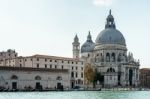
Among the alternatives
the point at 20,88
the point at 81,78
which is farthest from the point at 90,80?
the point at 20,88

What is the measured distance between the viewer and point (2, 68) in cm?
6731

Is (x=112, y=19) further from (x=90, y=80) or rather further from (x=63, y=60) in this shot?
(x=63, y=60)

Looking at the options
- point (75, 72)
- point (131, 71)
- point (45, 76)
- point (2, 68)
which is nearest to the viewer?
point (2, 68)

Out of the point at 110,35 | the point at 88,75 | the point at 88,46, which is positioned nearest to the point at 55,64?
the point at 88,75

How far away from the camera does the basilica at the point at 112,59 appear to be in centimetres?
10531

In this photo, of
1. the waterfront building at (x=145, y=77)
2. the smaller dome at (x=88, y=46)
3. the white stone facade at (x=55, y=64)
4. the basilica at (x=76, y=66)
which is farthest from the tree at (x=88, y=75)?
the waterfront building at (x=145, y=77)

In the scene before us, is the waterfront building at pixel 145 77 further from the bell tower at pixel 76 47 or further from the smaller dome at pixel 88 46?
the bell tower at pixel 76 47

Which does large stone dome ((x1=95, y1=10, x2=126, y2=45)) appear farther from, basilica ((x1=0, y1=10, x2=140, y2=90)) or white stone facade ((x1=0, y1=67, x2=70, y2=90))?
white stone facade ((x1=0, y1=67, x2=70, y2=90))

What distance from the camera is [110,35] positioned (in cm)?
11081

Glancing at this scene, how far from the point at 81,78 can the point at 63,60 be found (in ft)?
24.3

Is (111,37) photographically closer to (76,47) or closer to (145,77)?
(76,47)

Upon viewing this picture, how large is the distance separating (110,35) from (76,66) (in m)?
24.4

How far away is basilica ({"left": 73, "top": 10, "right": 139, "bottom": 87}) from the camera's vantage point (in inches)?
4146

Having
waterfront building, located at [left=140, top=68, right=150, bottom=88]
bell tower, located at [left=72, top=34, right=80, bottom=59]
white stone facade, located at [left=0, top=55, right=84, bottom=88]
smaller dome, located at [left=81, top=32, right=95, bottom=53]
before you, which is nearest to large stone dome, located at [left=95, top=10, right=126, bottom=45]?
bell tower, located at [left=72, top=34, right=80, bottom=59]
